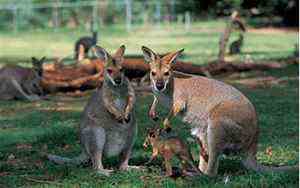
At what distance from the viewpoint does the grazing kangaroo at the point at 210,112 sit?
6.23 meters

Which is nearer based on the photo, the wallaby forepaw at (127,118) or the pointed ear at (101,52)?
the wallaby forepaw at (127,118)

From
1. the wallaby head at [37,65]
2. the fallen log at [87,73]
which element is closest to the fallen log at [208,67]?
the fallen log at [87,73]

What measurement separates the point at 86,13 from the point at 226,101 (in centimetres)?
4140

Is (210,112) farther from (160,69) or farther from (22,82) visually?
(22,82)

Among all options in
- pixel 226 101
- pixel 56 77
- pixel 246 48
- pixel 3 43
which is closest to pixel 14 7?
pixel 3 43

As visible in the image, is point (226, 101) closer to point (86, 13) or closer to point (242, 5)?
point (242, 5)

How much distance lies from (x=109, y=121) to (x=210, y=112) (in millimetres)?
1046

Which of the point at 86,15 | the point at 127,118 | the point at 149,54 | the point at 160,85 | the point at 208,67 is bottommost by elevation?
the point at 86,15

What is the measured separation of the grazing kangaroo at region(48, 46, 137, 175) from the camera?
6818 mm

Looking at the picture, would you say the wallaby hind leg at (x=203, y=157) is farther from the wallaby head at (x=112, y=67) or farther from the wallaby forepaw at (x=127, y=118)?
the wallaby head at (x=112, y=67)

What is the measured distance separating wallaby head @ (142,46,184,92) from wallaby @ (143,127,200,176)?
40cm

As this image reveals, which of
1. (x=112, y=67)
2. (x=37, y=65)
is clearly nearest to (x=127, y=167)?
(x=112, y=67)

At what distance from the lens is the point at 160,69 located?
654 centimetres

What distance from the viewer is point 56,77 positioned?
14.4m
